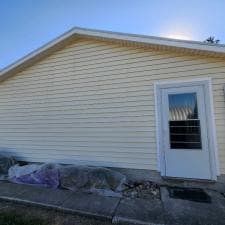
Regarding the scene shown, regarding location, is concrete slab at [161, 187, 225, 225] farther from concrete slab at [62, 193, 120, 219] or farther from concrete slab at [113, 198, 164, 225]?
concrete slab at [62, 193, 120, 219]

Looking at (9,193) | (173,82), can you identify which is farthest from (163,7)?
(9,193)

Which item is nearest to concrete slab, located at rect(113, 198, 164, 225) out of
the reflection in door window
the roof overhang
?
the reflection in door window

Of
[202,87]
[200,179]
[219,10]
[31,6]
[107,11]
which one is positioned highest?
[31,6]

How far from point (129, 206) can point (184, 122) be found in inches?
94.0

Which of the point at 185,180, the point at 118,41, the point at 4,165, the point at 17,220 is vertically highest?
the point at 118,41

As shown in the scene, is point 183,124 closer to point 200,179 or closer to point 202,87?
point 202,87

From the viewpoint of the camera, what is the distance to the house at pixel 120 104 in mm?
4109

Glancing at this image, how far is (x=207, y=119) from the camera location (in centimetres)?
408

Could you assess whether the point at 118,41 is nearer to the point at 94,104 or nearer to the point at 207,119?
the point at 94,104

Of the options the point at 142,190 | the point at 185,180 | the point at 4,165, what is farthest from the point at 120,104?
the point at 4,165

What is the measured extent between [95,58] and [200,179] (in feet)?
14.4

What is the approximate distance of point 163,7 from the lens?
17.2 ft

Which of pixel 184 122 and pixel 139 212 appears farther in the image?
pixel 184 122

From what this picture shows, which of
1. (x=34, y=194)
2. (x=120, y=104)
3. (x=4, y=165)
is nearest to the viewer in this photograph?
(x=34, y=194)
